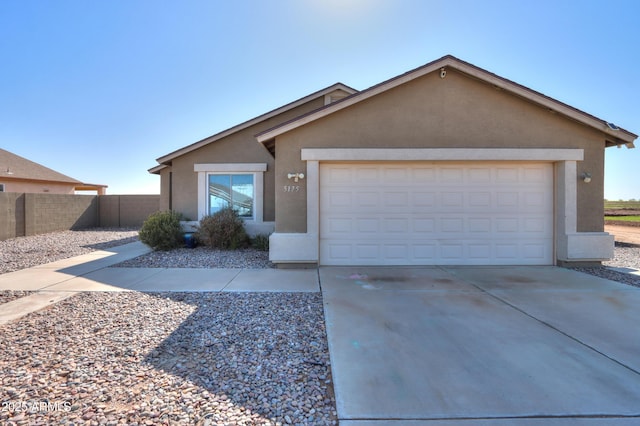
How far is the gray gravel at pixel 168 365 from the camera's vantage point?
2.39m

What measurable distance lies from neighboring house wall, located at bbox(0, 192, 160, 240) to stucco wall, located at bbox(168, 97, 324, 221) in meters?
8.51

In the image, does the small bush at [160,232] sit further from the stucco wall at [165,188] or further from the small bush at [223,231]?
the stucco wall at [165,188]

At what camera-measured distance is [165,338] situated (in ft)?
12.3

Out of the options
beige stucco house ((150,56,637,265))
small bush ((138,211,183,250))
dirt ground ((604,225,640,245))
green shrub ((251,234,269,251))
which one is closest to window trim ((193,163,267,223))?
green shrub ((251,234,269,251))

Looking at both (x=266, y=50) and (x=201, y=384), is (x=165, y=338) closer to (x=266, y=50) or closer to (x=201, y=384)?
(x=201, y=384)

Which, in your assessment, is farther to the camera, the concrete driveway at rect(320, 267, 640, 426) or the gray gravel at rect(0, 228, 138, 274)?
the gray gravel at rect(0, 228, 138, 274)

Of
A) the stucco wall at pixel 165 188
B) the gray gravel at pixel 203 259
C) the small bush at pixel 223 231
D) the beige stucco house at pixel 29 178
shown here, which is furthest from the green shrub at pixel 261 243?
the beige stucco house at pixel 29 178

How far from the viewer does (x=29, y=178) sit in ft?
65.2

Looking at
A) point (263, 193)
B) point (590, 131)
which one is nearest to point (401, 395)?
point (590, 131)

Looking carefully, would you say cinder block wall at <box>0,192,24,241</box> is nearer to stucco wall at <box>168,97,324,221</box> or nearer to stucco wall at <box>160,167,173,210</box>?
stucco wall at <box>160,167,173,210</box>

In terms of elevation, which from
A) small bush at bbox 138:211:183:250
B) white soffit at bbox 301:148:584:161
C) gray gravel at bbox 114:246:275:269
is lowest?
gray gravel at bbox 114:246:275:269

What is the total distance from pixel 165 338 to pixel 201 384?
4.30 feet

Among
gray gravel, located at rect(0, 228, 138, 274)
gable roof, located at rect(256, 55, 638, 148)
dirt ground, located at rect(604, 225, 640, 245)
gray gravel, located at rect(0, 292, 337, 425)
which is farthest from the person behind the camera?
dirt ground, located at rect(604, 225, 640, 245)

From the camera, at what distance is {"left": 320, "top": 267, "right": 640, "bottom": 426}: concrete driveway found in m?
2.44
